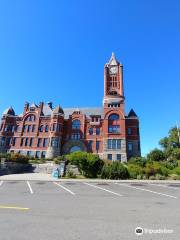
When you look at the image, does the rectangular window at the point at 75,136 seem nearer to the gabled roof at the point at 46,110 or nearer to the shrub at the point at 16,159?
the gabled roof at the point at 46,110

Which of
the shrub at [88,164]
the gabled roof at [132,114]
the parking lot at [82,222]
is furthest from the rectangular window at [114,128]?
the parking lot at [82,222]

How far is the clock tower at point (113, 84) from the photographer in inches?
1970

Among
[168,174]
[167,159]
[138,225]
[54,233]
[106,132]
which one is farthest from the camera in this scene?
[106,132]

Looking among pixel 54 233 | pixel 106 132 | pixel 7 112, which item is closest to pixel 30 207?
pixel 54 233

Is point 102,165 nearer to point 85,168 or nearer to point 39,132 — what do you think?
point 85,168

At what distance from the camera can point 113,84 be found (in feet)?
180

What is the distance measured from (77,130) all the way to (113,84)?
17.8m

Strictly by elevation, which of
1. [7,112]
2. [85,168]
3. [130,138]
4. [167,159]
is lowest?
[85,168]

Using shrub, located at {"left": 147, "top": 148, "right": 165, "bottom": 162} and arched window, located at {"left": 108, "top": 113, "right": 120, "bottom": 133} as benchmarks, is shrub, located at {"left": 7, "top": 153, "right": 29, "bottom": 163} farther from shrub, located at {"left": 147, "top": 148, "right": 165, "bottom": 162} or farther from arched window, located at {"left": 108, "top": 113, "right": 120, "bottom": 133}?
shrub, located at {"left": 147, "top": 148, "right": 165, "bottom": 162}

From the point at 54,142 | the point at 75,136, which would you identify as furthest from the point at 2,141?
the point at 75,136

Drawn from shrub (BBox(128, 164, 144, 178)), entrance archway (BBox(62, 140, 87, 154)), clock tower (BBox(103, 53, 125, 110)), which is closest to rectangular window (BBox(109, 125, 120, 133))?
clock tower (BBox(103, 53, 125, 110))

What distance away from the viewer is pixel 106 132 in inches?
1869

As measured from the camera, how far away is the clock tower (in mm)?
50031

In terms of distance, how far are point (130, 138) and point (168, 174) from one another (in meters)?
21.6
